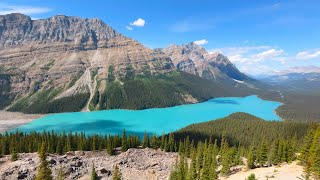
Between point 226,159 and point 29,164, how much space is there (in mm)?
70212

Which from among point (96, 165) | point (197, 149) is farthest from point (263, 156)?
point (96, 165)

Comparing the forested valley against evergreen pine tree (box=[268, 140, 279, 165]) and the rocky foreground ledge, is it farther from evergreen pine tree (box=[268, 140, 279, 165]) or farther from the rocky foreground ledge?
→ the rocky foreground ledge

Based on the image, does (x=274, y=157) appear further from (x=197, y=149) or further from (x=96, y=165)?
(x=96, y=165)

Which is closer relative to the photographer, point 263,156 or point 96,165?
point 263,156

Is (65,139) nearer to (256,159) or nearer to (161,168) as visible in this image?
(161,168)

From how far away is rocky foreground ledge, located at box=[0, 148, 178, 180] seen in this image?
10262 centimetres

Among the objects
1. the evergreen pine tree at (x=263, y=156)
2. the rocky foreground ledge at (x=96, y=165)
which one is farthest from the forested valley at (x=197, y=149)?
the rocky foreground ledge at (x=96, y=165)

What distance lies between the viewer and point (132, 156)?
405ft

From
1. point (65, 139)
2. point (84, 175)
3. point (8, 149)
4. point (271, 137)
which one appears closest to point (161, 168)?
point (84, 175)

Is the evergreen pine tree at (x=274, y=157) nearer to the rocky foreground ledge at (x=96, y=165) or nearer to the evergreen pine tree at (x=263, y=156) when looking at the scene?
the evergreen pine tree at (x=263, y=156)

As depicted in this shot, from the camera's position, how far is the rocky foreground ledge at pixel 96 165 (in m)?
103

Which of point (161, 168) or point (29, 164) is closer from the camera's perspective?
point (29, 164)

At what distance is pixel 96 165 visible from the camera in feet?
373

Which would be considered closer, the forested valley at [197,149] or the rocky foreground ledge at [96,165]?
the forested valley at [197,149]
